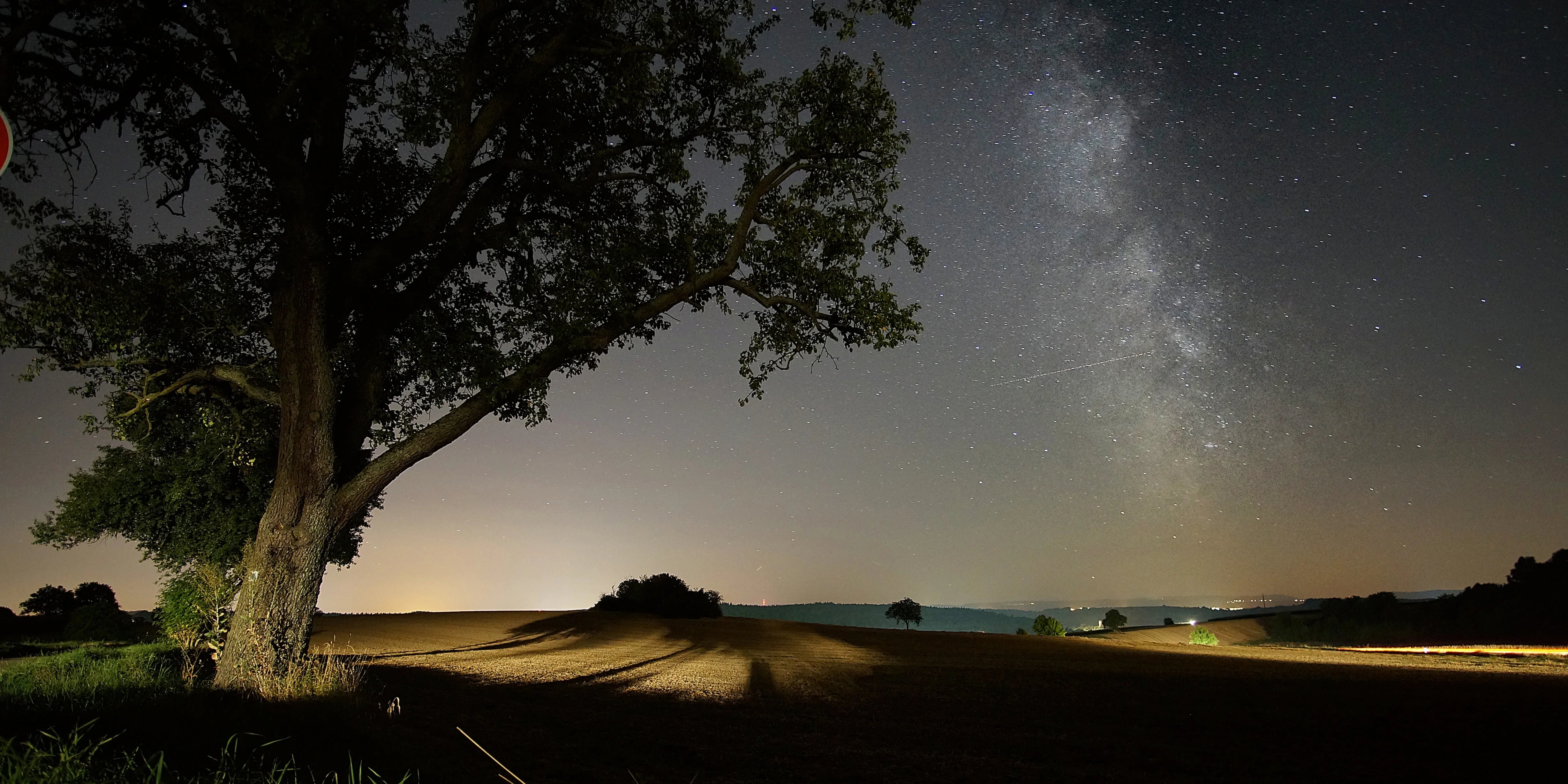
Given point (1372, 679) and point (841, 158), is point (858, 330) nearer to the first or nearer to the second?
point (841, 158)

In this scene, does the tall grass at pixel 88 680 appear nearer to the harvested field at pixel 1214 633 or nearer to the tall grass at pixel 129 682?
the tall grass at pixel 129 682

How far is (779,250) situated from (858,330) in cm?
179

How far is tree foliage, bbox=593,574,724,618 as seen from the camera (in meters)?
40.2

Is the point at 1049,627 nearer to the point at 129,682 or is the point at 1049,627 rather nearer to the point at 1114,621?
the point at 1114,621

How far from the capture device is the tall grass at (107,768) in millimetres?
3125

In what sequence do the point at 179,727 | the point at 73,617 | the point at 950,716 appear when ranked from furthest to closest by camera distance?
the point at 73,617
the point at 950,716
the point at 179,727

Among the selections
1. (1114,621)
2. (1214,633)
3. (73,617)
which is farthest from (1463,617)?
Result: (73,617)

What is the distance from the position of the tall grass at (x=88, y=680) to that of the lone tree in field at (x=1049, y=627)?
120 feet

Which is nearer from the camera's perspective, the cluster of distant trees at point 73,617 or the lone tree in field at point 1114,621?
the cluster of distant trees at point 73,617

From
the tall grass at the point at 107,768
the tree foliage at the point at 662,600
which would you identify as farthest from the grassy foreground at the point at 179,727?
the tree foliage at the point at 662,600

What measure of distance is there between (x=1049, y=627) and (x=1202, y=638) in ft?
23.2

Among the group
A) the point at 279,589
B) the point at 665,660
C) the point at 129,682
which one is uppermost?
the point at 279,589

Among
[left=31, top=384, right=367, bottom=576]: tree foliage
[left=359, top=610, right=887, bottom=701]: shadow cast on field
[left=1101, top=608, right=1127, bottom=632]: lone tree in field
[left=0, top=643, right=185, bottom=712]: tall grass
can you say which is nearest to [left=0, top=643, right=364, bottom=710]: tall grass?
[left=0, top=643, right=185, bottom=712]: tall grass

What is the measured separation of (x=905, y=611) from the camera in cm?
5272
